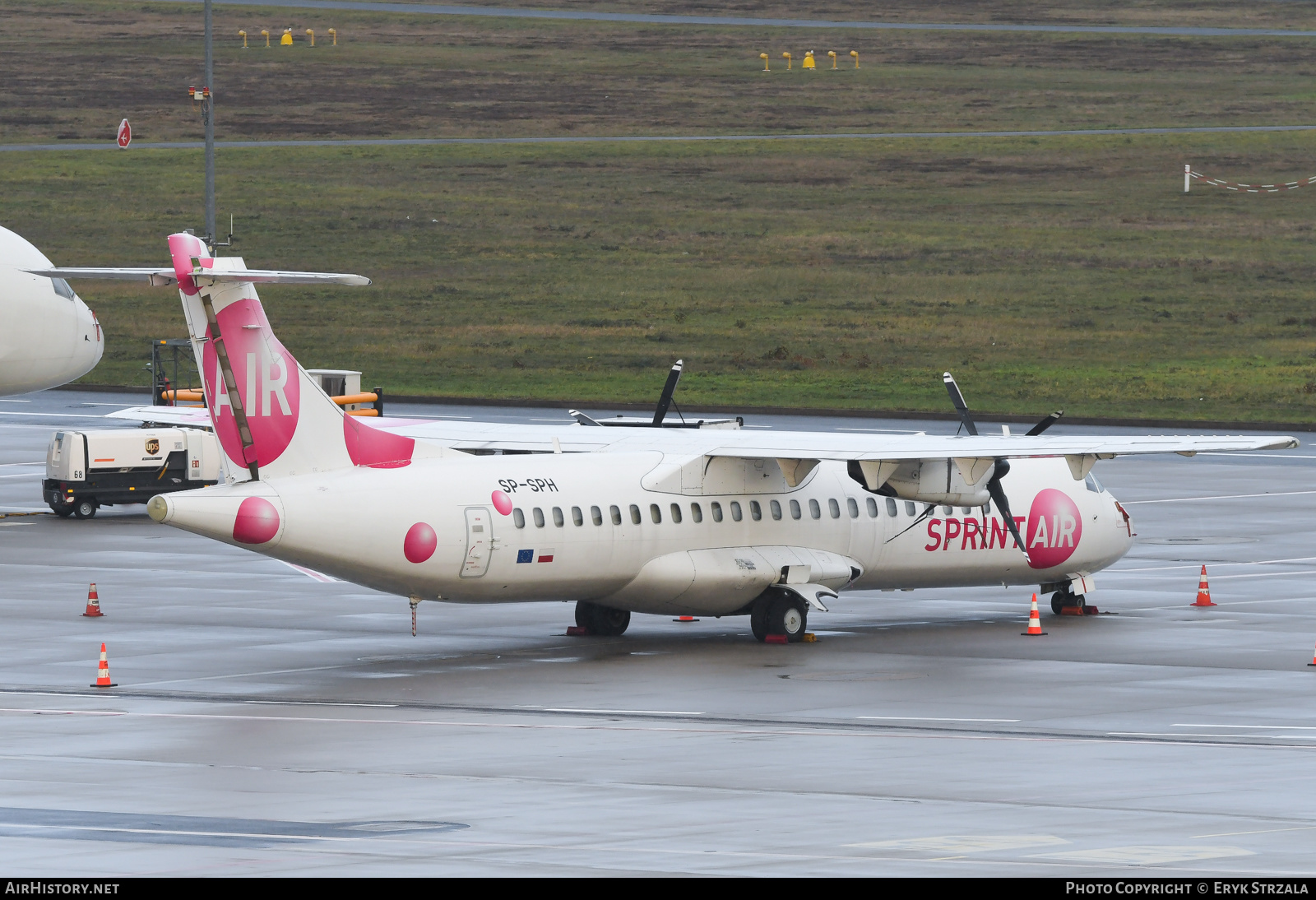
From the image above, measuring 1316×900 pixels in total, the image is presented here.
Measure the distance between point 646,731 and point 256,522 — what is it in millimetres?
6072

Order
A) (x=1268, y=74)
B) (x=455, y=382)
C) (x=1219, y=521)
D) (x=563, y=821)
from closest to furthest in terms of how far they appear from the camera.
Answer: (x=563, y=821)
(x=1219, y=521)
(x=455, y=382)
(x=1268, y=74)

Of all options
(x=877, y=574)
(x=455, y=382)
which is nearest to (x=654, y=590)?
(x=877, y=574)

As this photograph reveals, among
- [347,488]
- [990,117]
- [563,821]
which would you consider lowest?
[563,821]

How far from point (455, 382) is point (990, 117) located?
48654mm

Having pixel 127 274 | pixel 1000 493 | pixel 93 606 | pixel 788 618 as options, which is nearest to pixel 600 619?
pixel 788 618

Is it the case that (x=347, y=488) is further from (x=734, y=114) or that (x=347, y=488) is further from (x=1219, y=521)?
(x=734, y=114)

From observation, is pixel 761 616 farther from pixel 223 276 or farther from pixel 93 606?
pixel 93 606

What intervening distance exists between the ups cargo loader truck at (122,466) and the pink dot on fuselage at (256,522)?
20.1m

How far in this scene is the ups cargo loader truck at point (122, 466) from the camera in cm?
4697

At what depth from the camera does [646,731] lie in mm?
24797

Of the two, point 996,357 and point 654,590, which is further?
point 996,357

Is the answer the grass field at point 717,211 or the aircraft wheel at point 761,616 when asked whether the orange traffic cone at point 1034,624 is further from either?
the grass field at point 717,211

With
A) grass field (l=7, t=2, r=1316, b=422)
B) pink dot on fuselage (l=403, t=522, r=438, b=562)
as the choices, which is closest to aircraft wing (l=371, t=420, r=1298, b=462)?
pink dot on fuselage (l=403, t=522, r=438, b=562)

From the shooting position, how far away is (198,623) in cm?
3350
